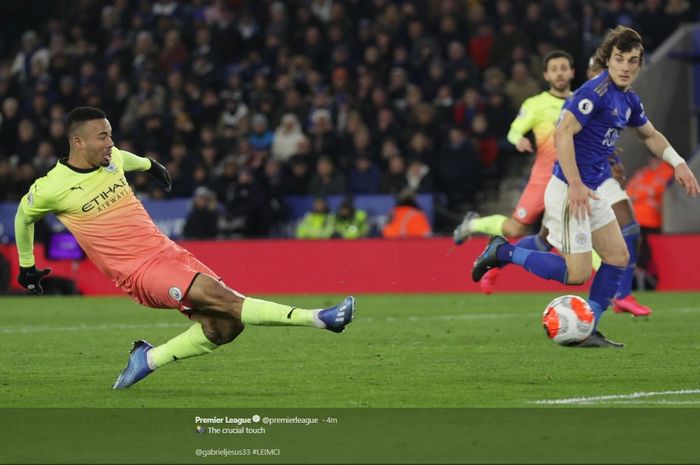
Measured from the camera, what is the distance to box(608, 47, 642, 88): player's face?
31.0 feet

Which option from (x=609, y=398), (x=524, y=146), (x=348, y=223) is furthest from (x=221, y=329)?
(x=348, y=223)

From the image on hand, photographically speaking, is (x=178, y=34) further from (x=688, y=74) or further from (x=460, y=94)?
(x=688, y=74)

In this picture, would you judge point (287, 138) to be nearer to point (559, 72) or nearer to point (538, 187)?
point (538, 187)

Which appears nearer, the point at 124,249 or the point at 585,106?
the point at 124,249

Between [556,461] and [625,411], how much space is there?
60.3 inches

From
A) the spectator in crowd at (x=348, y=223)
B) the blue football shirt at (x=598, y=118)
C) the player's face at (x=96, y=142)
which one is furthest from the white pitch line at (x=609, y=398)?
the spectator in crowd at (x=348, y=223)

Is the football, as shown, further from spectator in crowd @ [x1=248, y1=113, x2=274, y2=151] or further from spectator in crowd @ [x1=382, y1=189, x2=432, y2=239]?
spectator in crowd @ [x1=248, y1=113, x2=274, y2=151]

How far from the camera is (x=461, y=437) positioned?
21.3ft

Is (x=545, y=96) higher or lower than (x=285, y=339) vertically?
higher

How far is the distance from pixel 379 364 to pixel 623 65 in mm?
2557

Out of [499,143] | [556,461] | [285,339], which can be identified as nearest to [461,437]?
[556,461]

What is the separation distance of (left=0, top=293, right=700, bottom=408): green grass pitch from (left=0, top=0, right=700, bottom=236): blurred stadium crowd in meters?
5.62

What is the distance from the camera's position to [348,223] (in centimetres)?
1997

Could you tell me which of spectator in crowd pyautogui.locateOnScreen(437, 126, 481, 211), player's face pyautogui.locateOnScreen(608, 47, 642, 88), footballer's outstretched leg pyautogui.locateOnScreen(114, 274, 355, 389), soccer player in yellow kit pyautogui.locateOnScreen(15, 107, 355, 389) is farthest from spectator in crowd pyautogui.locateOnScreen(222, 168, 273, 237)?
footballer's outstretched leg pyautogui.locateOnScreen(114, 274, 355, 389)
